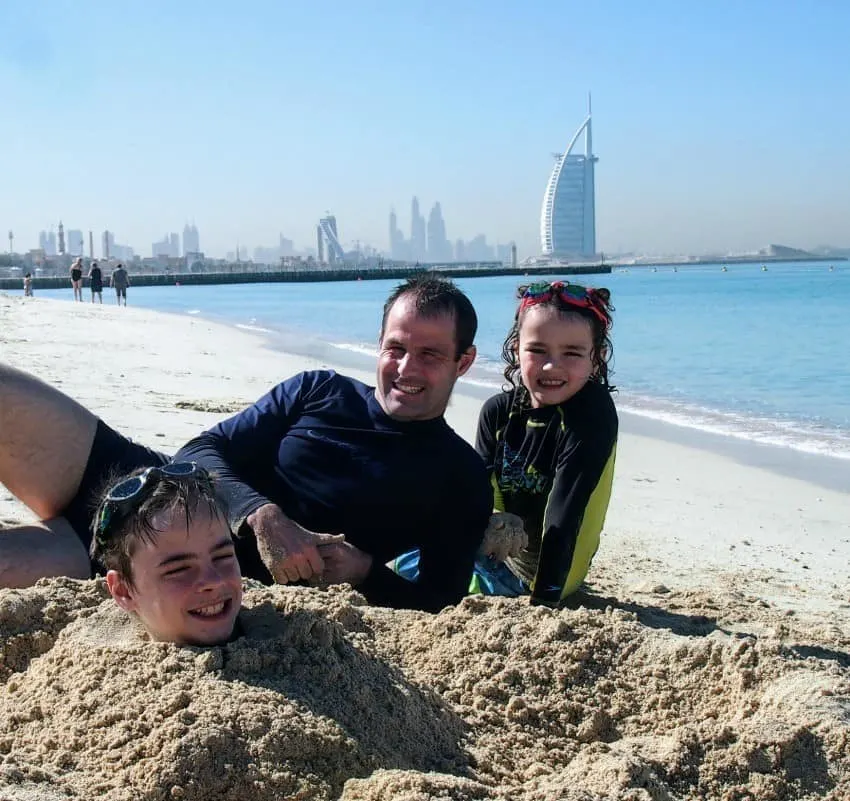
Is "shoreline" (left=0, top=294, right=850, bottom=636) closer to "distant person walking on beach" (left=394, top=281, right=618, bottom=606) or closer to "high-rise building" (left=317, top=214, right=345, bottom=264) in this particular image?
"distant person walking on beach" (left=394, top=281, right=618, bottom=606)

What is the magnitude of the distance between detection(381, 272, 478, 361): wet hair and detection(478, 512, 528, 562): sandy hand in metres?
0.57

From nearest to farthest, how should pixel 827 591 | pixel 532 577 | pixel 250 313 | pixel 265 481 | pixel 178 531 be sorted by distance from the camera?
1. pixel 178 531
2. pixel 265 481
3. pixel 532 577
4. pixel 827 591
5. pixel 250 313

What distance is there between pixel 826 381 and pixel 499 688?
496 inches

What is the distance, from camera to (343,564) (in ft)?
9.52

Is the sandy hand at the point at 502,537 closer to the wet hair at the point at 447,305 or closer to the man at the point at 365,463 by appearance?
the man at the point at 365,463

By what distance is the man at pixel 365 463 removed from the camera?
9.92ft

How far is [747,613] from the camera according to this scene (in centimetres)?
378

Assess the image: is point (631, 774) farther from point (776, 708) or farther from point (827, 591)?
point (827, 591)

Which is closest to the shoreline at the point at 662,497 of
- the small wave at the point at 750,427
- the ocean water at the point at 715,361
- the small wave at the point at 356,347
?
the small wave at the point at 750,427

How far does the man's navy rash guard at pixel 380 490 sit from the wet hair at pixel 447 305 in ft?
0.99

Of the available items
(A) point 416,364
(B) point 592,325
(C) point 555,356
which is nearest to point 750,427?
(B) point 592,325

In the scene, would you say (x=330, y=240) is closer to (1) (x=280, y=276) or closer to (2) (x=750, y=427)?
(1) (x=280, y=276)

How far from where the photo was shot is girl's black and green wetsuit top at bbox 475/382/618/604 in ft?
10.7

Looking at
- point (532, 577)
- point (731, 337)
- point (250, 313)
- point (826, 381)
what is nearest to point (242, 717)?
point (532, 577)
